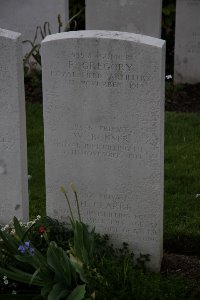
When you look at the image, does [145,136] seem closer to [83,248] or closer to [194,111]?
[83,248]

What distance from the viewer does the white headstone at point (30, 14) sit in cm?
943

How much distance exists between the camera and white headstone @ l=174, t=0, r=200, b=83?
9094mm

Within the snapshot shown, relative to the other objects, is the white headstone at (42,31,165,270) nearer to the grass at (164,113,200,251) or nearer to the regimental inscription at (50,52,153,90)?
the regimental inscription at (50,52,153,90)

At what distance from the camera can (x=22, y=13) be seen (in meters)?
9.59

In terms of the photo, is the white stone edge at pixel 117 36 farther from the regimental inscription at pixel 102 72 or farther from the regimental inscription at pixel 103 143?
the regimental inscription at pixel 103 143

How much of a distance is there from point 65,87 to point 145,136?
0.63 m

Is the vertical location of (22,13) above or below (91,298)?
above

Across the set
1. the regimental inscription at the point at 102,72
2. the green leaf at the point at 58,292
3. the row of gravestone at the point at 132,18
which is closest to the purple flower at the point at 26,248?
the green leaf at the point at 58,292

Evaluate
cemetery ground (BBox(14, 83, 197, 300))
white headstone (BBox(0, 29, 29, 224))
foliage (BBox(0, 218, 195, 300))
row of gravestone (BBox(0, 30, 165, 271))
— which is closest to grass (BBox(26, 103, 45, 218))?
cemetery ground (BBox(14, 83, 197, 300))

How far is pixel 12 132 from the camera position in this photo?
4.85 meters

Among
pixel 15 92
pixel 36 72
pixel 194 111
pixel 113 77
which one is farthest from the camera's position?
pixel 36 72

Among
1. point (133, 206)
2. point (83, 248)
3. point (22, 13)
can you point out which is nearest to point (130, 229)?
point (133, 206)

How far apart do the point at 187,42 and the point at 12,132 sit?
4919 mm

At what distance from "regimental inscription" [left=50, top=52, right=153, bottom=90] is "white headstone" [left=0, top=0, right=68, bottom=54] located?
4.96 m
